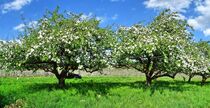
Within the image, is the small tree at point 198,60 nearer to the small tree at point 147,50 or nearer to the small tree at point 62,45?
the small tree at point 147,50

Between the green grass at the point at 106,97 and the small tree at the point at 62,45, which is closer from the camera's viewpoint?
the green grass at the point at 106,97

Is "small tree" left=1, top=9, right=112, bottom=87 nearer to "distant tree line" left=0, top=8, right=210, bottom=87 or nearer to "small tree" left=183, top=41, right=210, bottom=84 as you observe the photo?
"distant tree line" left=0, top=8, right=210, bottom=87

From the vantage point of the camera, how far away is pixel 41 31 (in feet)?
109

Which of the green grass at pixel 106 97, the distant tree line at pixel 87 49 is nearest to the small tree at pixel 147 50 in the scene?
the distant tree line at pixel 87 49

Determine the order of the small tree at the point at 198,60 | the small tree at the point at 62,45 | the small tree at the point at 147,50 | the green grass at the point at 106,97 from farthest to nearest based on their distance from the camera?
the small tree at the point at 198,60 → the small tree at the point at 147,50 → the small tree at the point at 62,45 → the green grass at the point at 106,97

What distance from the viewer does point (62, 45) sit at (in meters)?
32.8

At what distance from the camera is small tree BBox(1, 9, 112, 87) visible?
106 ft

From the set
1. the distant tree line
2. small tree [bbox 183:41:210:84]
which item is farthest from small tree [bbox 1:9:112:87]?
small tree [bbox 183:41:210:84]

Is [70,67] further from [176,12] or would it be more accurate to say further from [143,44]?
[176,12]

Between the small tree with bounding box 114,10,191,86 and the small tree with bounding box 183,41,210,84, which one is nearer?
the small tree with bounding box 114,10,191,86

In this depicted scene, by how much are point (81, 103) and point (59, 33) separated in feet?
24.9

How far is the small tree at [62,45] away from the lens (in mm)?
32281

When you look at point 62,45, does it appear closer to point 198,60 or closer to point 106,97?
Answer: point 106,97

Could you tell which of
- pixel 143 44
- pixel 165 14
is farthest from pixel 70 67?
pixel 165 14
